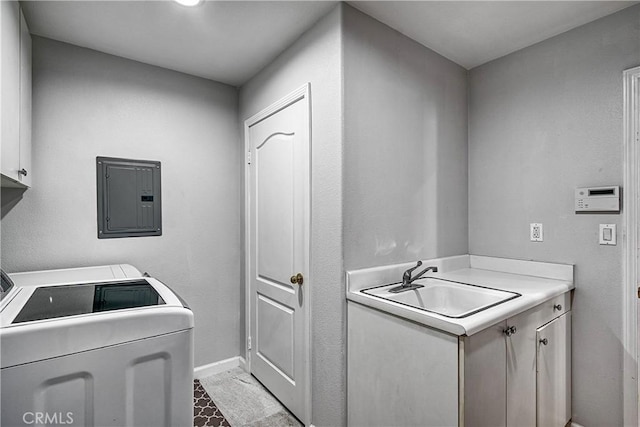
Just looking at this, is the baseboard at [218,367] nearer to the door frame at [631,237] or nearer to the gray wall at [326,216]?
the gray wall at [326,216]

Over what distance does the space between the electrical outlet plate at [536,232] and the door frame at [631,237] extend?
0.40m

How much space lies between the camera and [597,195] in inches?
72.8

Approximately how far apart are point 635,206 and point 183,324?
2.24 m

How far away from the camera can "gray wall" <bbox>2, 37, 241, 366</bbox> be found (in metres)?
2.02

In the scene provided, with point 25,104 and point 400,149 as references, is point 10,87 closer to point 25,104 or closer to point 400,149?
point 25,104

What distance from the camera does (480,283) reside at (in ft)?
6.34

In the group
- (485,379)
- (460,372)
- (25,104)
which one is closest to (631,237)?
(485,379)

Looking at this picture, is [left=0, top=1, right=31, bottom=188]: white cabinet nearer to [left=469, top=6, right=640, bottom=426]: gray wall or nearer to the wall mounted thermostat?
[left=469, top=6, right=640, bottom=426]: gray wall

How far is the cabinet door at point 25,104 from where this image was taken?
1667 mm

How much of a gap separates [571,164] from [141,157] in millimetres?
2769

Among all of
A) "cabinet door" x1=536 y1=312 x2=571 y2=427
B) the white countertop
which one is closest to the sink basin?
the white countertop
